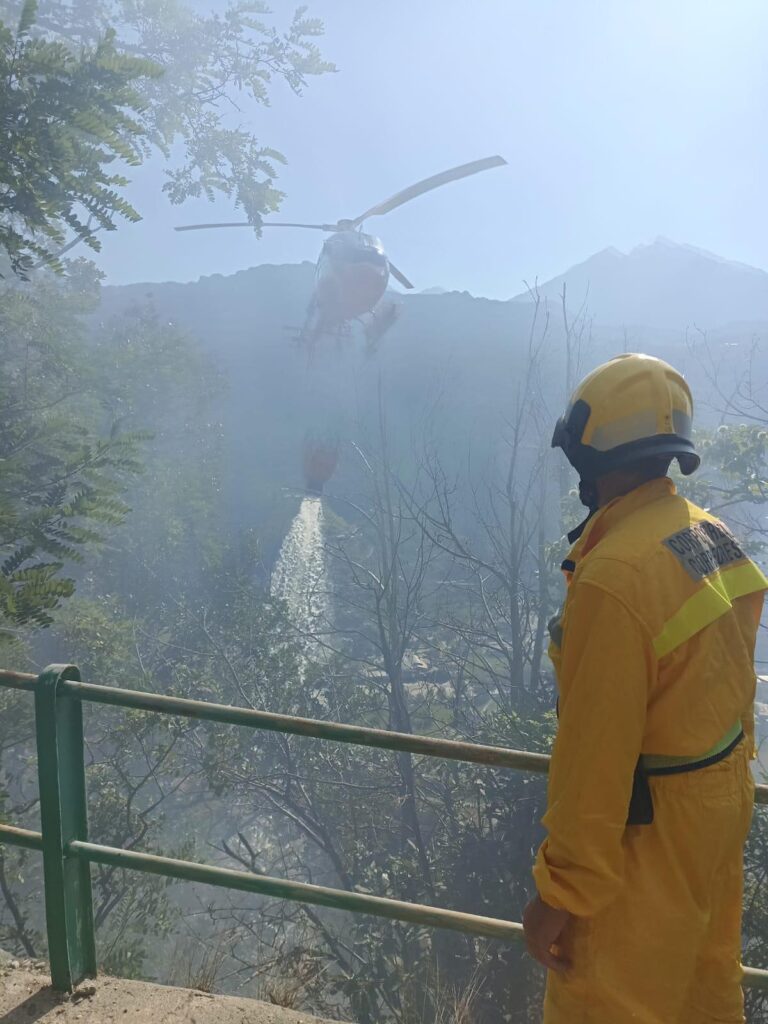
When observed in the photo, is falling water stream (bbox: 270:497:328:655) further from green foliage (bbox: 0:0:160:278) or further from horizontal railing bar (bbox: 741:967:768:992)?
horizontal railing bar (bbox: 741:967:768:992)

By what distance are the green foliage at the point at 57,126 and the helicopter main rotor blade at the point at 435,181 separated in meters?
18.3

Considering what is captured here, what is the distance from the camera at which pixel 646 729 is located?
4.41 feet

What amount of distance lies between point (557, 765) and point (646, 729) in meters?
0.17

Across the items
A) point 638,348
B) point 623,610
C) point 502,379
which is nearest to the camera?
point 623,610

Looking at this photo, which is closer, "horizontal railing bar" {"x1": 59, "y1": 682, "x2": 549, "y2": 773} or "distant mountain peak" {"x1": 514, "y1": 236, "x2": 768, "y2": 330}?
"horizontal railing bar" {"x1": 59, "y1": 682, "x2": 549, "y2": 773}

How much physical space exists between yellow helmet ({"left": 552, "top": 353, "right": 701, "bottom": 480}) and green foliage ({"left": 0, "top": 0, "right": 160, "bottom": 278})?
379 cm

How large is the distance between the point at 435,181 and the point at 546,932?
24.1 m

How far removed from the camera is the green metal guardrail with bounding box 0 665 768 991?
2.04m

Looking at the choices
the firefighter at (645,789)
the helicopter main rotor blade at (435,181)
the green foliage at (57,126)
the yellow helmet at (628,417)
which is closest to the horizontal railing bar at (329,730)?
the firefighter at (645,789)

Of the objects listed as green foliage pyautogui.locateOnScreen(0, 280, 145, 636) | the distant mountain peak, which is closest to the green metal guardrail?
green foliage pyautogui.locateOnScreen(0, 280, 145, 636)

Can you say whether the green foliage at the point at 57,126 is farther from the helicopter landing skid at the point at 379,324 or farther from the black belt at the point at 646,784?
the helicopter landing skid at the point at 379,324

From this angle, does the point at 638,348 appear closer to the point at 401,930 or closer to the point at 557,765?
the point at 401,930

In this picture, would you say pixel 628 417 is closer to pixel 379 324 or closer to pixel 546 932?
pixel 546 932

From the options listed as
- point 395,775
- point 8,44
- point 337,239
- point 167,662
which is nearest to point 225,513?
point 337,239
